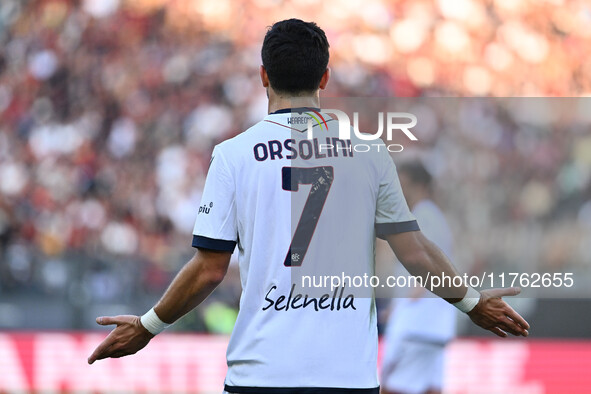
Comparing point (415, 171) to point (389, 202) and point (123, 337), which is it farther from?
point (123, 337)

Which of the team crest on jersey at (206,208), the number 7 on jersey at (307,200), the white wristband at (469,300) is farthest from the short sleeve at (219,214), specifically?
the white wristband at (469,300)

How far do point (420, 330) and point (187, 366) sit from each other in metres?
2.57

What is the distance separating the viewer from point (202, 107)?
9266 mm

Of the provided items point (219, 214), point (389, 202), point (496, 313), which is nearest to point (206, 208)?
point (219, 214)

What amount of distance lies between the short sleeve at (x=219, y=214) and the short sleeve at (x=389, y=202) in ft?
1.42

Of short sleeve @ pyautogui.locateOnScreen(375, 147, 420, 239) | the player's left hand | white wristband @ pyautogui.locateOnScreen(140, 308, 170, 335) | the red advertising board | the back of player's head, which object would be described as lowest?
the red advertising board

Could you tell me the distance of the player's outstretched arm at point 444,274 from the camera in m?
2.52

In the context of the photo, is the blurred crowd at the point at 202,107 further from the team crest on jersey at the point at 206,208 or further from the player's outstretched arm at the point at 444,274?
the team crest on jersey at the point at 206,208

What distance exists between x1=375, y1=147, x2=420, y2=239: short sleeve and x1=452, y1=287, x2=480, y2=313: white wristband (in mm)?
356

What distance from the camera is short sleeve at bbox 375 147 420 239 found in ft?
8.04

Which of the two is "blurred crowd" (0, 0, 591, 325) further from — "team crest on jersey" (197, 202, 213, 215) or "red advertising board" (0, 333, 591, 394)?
"team crest on jersey" (197, 202, 213, 215)

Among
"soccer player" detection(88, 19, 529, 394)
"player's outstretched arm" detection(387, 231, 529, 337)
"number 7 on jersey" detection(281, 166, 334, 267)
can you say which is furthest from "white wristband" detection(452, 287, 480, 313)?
"number 7 on jersey" detection(281, 166, 334, 267)

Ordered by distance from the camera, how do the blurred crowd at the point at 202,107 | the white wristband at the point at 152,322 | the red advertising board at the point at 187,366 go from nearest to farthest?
the white wristband at the point at 152,322 → the red advertising board at the point at 187,366 → the blurred crowd at the point at 202,107

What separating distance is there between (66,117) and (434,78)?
13.7ft
